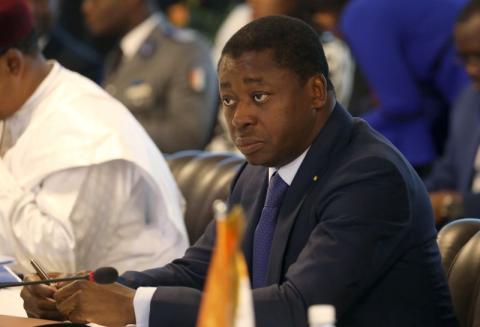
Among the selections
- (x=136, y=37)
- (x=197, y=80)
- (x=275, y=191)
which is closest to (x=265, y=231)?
(x=275, y=191)

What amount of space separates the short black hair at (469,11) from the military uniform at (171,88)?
1.56 metres

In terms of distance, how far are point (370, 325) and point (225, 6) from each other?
224 inches

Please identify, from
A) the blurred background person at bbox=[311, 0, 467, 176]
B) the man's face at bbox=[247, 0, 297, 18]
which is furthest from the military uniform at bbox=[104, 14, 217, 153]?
the blurred background person at bbox=[311, 0, 467, 176]

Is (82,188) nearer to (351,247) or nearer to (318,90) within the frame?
(318,90)

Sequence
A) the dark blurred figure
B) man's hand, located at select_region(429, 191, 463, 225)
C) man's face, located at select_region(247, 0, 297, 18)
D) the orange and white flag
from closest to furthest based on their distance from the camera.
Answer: the orange and white flag < man's hand, located at select_region(429, 191, 463, 225) < man's face, located at select_region(247, 0, 297, 18) < the dark blurred figure

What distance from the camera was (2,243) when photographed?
3426mm

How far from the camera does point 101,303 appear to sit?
8.21ft

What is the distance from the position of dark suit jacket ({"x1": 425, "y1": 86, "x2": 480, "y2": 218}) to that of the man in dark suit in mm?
2140

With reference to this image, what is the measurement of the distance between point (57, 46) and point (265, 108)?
4796mm

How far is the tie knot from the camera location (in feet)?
8.95

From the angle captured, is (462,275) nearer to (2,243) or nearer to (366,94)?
(2,243)

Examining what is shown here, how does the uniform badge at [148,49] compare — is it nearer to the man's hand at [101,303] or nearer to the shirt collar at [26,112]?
the shirt collar at [26,112]

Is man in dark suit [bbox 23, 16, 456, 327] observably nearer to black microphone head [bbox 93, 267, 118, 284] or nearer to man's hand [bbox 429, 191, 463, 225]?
black microphone head [bbox 93, 267, 118, 284]

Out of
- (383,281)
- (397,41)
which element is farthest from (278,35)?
(397,41)
